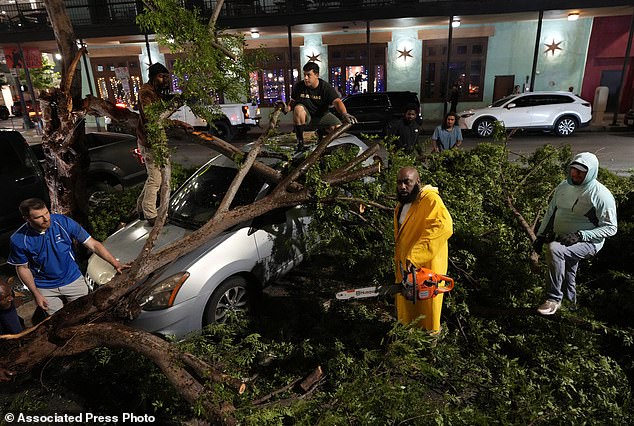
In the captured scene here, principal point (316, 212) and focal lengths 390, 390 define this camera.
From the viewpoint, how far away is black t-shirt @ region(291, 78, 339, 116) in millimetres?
5949

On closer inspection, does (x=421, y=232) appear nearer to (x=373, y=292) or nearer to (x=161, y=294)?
(x=373, y=292)

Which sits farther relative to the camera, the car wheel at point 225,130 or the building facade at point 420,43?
the building facade at point 420,43

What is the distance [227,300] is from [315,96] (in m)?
3.41

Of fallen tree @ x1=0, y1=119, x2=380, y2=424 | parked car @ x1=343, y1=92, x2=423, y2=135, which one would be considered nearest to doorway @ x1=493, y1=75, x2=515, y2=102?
parked car @ x1=343, y1=92, x2=423, y2=135

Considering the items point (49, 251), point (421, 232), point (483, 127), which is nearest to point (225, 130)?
point (483, 127)

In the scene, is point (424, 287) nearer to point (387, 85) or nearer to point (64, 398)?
point (64, 398)

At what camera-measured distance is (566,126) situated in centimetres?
1417

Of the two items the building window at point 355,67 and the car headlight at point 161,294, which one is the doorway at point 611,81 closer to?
the building window at point 355,67

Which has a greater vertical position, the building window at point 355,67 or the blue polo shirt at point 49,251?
the building window at point 355,67

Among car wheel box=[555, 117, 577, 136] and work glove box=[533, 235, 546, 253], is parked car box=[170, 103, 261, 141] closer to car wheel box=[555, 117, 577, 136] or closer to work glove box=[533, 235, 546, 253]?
car wheel box=[555, 117, 577, 136]

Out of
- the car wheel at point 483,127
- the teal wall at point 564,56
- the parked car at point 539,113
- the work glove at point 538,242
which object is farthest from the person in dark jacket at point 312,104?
the teal wall at point 564,56

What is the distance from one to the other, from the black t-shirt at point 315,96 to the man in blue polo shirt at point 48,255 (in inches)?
138

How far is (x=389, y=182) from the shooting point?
4.91 metres

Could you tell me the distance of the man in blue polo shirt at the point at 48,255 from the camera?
11.9ft
